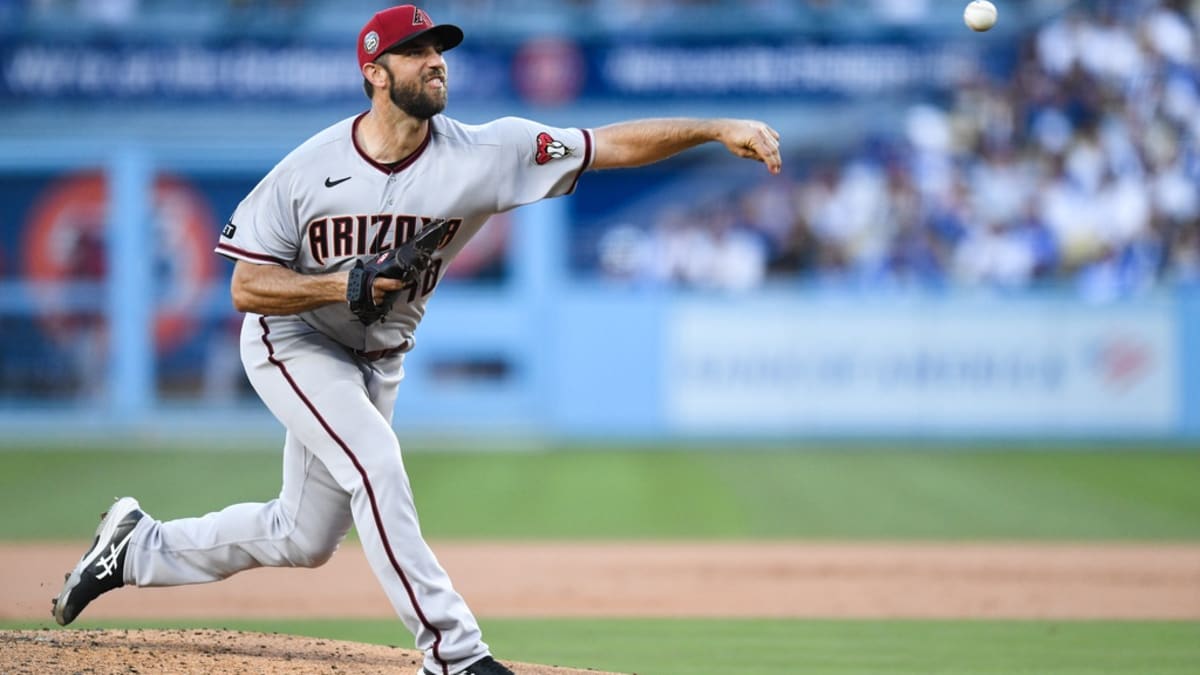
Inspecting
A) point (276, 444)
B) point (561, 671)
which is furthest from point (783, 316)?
point (561, 671)

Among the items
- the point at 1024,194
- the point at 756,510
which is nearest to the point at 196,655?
the point at 756,510

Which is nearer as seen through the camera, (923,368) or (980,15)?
(980,15)

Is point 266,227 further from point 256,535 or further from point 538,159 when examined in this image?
point 256,535

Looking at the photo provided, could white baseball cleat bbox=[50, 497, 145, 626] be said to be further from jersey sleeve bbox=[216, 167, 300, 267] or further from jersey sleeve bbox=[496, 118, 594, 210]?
jersey sleeve bbox=[496, 118, 594, 210]

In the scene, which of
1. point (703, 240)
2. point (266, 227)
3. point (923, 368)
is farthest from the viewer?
point (703, 240)

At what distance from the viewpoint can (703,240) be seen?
18.1 m

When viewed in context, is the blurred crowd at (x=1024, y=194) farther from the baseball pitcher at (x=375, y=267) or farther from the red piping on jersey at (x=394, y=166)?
the red piping on jersey at (x=394, y=166)

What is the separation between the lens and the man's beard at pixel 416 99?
525 centimetres

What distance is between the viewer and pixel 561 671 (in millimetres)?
5688

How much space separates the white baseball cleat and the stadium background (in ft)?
32.1

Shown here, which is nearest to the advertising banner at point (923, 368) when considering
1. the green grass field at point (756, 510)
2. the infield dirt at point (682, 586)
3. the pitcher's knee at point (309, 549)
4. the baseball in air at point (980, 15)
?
the green grass field at point (756, 510)

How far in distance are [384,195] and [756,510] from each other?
23.2 feet

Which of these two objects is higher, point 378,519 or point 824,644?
point 378,519

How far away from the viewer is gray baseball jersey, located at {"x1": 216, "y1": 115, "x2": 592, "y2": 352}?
524 centimetres
